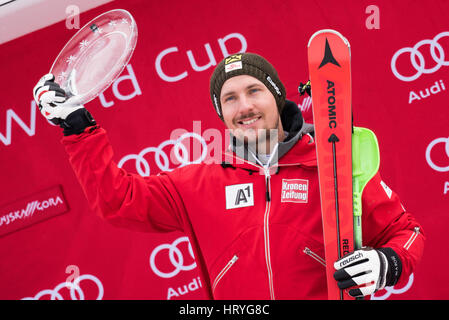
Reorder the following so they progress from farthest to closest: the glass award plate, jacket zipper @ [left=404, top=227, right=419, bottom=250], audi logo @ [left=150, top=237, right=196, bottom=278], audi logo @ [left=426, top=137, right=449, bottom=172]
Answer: audi logo @ [left=150, top=237, right=196, bottom=278], audi logo @ [left=426, top=137, right=449, bottom=172], the glass award plate, jacket zipper @ [left=404, top=227, right=419, bottom=250]

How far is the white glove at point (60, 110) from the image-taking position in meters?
1.80

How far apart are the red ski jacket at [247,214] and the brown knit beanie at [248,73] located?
0.65ft

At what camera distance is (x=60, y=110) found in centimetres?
180

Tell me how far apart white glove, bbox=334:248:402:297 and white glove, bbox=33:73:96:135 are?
2.76 ft

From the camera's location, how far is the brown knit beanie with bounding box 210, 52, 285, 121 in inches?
80.7

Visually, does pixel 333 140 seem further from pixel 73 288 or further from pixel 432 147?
pixel 73 288

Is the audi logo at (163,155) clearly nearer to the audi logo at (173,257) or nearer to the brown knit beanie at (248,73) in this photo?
the audi logo at (173,257)

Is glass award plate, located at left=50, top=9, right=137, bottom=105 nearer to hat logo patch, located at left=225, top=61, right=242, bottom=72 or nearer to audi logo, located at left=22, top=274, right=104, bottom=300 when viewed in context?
hat logo patch, located at left=225, top=61, right=242, bottom=72

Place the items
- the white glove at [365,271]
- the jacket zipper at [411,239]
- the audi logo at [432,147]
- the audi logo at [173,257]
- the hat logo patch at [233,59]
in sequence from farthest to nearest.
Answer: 1. the audi logo at [173,257]
2. the audi logo at [432,147]
3. the hat logo patch at [233,59]
4. the jacket zipper at [411,239]
5. the white glove at [365,271]

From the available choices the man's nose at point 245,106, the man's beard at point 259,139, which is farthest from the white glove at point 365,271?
the man's nose at point 245,106

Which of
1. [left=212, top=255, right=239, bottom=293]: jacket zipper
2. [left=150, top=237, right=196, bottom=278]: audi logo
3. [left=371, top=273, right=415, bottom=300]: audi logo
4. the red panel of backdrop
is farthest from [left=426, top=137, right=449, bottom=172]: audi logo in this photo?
[left=212, top=255, right=239, bottom=293]: jacket zipper

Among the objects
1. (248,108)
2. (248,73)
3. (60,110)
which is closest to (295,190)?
(248,108)

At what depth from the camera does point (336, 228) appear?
181 centimetres
